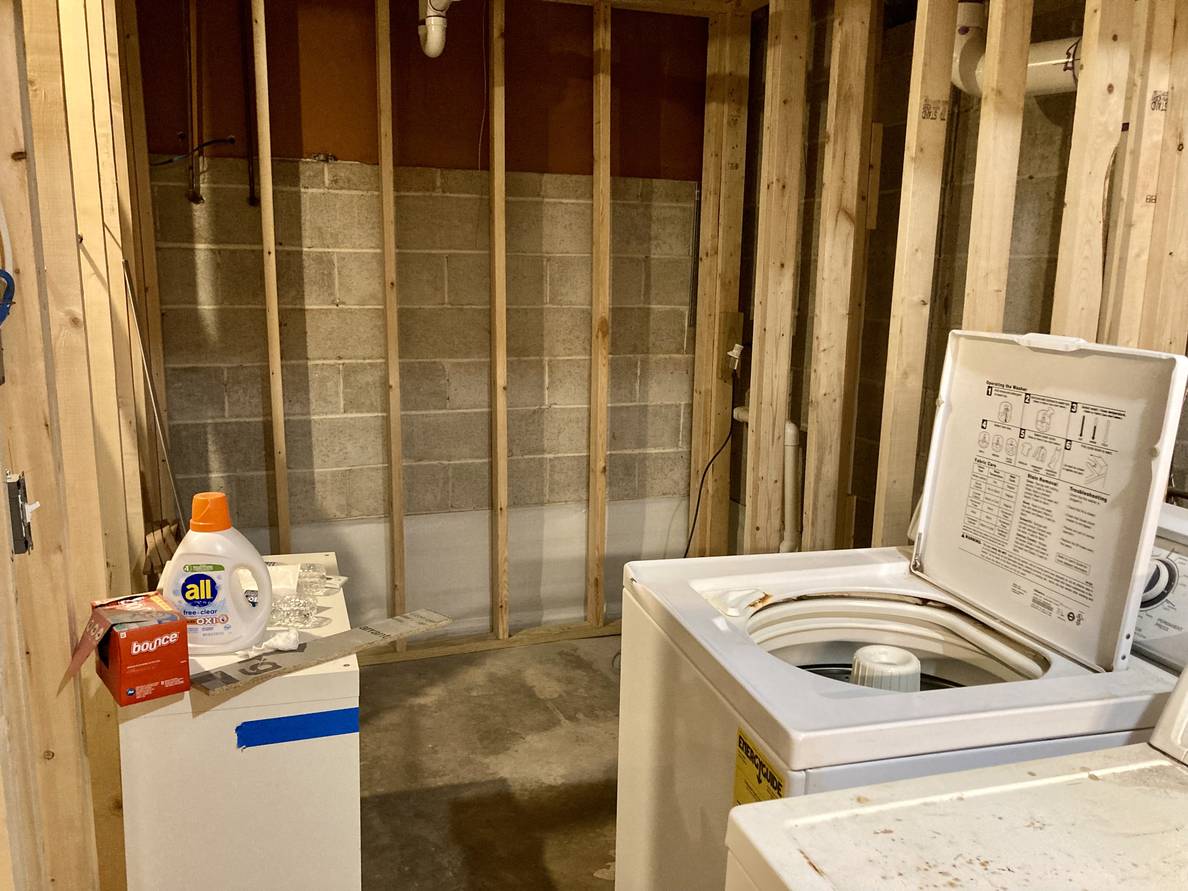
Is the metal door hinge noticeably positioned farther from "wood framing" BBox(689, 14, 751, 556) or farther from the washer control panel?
"wood framing" BBox(689, 14, 751, 556)

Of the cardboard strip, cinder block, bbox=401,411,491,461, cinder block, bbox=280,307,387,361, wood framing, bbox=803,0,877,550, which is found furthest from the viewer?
cinder block, bbox=401,411,491,461

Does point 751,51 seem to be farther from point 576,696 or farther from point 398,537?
point 576,696

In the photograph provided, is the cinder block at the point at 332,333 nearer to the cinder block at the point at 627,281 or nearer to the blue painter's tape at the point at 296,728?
the cinder block at the point at 627,281

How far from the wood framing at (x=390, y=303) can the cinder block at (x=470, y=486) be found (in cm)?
21

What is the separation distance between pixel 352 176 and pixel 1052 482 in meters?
2.40

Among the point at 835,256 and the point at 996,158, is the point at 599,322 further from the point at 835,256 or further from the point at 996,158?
the point at 996,158

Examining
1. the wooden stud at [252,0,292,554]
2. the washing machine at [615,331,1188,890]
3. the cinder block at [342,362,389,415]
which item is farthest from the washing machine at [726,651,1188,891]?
Answer: the cinder block at [342,362,389,415]

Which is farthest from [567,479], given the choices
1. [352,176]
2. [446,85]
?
[446,85]

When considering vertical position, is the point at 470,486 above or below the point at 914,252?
below

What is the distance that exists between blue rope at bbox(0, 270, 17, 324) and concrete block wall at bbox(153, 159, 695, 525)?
6.25 ft

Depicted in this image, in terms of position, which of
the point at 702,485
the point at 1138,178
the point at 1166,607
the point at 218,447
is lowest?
the point at 702,485

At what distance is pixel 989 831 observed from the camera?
78 cm

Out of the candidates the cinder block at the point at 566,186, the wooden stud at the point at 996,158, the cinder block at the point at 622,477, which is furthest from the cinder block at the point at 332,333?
the wooden stud at the point at 996,158

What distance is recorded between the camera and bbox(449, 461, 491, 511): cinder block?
3.26m
